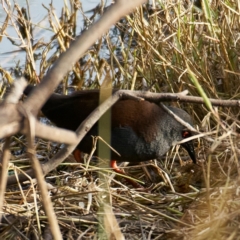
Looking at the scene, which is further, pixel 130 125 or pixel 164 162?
pixel 164 162

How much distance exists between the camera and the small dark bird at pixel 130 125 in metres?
3.32

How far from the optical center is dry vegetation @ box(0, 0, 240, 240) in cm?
234

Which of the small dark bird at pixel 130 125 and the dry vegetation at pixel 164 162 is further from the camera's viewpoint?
the small dark bird at pixel 130 125

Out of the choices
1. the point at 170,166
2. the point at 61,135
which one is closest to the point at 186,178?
the point at 170,166

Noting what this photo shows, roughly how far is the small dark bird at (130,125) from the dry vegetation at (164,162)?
0.12 meters

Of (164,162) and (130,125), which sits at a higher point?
(130,125)

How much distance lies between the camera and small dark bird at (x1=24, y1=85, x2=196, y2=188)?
332cm

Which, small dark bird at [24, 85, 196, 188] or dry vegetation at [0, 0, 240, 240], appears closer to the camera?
dry vegetation at [0, 0, 240, 240]

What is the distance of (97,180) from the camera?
3.18 m

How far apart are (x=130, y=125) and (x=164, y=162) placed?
1.18 ft

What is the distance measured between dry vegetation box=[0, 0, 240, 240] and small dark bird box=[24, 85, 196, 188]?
12cm

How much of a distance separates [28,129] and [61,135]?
0.21 feet

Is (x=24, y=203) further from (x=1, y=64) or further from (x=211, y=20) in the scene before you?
→ (x=1, y=64)

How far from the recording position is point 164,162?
3.53 m
